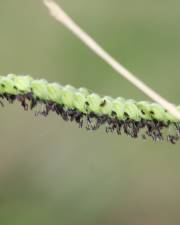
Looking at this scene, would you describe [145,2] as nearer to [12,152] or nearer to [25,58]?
[25,58]

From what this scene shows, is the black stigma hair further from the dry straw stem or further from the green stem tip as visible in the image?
the dry straw stem

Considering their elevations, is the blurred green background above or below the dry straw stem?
above

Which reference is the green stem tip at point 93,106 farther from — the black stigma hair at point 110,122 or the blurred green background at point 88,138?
the blurred green background at point 88,138

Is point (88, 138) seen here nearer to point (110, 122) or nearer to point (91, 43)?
point (110, 122)

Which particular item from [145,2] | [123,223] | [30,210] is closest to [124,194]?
[123,223]

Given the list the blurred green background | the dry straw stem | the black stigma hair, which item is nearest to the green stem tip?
→ the black stigma hair
